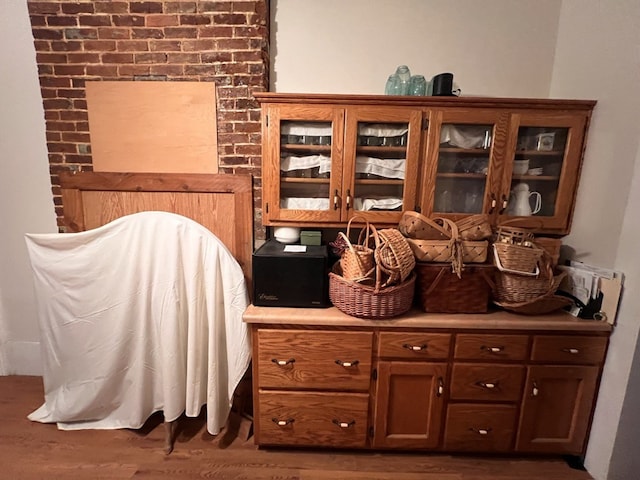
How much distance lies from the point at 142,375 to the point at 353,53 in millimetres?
2214

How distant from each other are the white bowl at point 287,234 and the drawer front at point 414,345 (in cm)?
71

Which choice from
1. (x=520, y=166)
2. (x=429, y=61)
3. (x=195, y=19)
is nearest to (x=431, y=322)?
(x=520, y=166)

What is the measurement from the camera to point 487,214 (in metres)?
1.70

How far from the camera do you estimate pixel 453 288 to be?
1550 millimetres

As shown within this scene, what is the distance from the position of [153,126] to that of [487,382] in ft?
7.61

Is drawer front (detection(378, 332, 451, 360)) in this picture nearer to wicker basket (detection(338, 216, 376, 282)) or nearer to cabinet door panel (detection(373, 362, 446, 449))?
cabinet door panel (detection(373, 362, 446, 449))

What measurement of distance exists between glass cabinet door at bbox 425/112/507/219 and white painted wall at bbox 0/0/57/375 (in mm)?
2403

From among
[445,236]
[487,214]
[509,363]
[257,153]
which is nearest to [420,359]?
[509,363]

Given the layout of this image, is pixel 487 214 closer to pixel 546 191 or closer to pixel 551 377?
pixel 546 191

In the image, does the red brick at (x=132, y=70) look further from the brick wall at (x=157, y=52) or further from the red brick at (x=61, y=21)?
the red brick at (x=61, y=21)

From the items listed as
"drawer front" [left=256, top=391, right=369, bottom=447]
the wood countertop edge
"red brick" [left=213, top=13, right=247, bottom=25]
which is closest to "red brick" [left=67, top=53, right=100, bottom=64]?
"red brick" [left=213, top=13, right=247, bottom=25]

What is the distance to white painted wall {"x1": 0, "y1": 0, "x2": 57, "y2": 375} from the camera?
186cm

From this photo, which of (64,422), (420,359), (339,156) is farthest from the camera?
(64,422)

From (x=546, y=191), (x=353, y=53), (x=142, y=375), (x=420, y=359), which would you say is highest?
(x=353, y=53)
